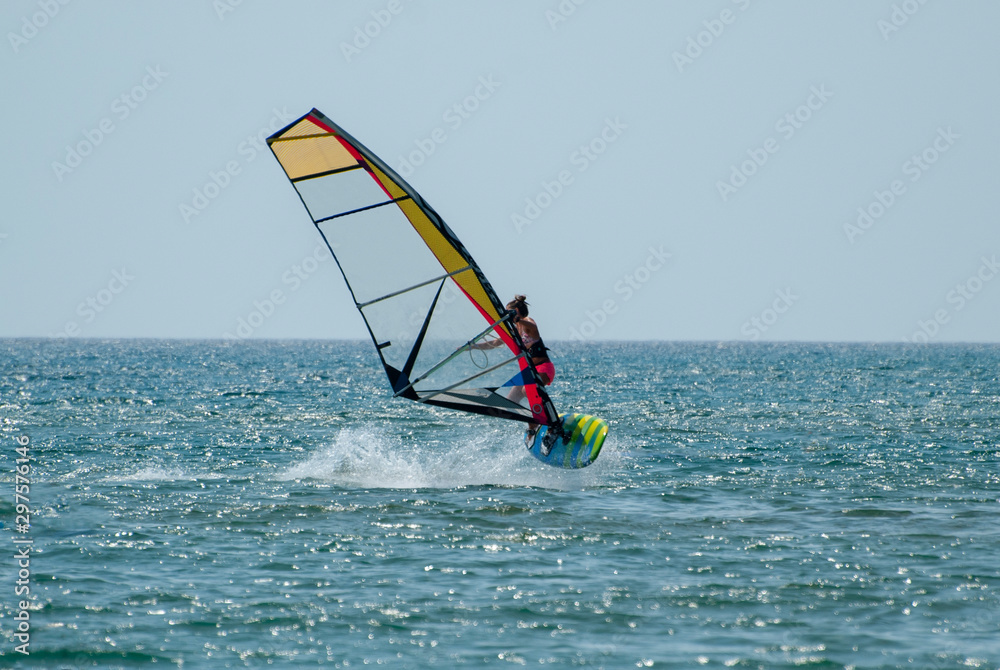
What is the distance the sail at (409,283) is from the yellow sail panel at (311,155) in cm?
1

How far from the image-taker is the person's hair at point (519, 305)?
11594 mm

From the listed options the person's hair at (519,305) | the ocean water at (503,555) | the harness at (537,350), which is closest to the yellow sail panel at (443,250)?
the person's hair at (519,305)

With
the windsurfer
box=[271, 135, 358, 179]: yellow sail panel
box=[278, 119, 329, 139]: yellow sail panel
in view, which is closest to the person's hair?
the windsurfer

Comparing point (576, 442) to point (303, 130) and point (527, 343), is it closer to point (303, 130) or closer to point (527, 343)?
point (527, 343)

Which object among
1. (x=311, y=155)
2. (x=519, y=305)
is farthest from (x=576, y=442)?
(x=311, y=155)

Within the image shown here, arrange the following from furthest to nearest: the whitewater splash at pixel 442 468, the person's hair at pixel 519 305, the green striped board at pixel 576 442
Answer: the whitewater splash at pixel 442 468 → the green striped board at pixel 576 442 → the person's hair at pixel 519 305

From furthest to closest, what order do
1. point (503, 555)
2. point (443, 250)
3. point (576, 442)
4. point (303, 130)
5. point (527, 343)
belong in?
point (576, 442), point (527, 343), point (443, 250), point (303, 130), point (503, 555)

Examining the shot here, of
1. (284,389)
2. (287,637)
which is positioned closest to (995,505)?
(287,637)

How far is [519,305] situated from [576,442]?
189 centimetres

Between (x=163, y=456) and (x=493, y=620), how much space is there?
37.5 feet

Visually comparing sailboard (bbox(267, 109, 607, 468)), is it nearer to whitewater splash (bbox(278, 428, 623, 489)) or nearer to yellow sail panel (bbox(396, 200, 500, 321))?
yellow sail panel (bbox(396, 200, 500, 321))

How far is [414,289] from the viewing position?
452 inches

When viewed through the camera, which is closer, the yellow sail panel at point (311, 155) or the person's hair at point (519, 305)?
the yellow sail panel at point (311, 155)

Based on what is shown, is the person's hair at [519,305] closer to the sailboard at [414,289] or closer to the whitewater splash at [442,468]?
the sailboard at [414,289]
